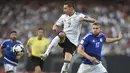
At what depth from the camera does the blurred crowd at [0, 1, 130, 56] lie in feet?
79.7

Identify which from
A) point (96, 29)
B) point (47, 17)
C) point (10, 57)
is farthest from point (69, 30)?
point (47, 17)

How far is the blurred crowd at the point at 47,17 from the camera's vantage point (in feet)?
79.7

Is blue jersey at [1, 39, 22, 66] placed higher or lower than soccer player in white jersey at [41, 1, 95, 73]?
lower

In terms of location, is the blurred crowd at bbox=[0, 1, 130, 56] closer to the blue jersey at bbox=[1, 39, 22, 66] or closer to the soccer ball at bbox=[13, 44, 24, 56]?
the blue jersey at bbox=[1, 39, 22, 66]

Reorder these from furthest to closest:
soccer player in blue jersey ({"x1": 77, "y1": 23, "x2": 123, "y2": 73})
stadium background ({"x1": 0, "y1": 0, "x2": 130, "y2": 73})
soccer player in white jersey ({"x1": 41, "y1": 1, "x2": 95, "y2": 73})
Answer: stadium background ({"x1": 0, "y1": 0, "x2": 130, "y2": 73}) < soccer player in white jersey ({"x1": 41, "y1": 1, "x2": 95, "y2": 73}) < soccer player in blue jersey ({"x1": 77, "y1": 23, "x2": 123, "y2": 73})

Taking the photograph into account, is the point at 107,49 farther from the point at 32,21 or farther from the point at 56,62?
the point at 32,21

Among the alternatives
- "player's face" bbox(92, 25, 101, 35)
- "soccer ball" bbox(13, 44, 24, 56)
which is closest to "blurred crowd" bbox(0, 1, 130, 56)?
"soccer ball" bbox(13, 44, 24, 56)

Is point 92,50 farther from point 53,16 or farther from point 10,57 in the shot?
point 53,16

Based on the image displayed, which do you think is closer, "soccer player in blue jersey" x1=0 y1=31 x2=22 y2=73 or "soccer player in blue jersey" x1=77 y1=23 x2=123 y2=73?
"soccer player in blue jersey" x1=77 y1=23 x2=123 y2=73

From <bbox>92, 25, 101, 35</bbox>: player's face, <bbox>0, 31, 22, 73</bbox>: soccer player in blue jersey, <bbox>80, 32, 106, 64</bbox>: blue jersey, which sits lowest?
<bbox>0, 31, 22, 73</bbox>: soccer player in blue jersey

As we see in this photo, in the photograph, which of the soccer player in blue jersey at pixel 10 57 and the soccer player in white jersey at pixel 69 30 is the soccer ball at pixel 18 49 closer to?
the soccer player in blue jersey at pixel 10 57

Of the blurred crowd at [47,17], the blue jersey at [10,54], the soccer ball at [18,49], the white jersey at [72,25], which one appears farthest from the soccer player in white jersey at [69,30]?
the blurred crowd at [47,17]

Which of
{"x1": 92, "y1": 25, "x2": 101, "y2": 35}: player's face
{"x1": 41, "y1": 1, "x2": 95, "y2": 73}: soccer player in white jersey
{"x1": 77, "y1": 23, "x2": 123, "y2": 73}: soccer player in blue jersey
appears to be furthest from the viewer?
{"x1": 41, "y1": 1, "x2": 95, "y2": 73}: soccer player in white jersey

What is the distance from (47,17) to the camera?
86.7ft
